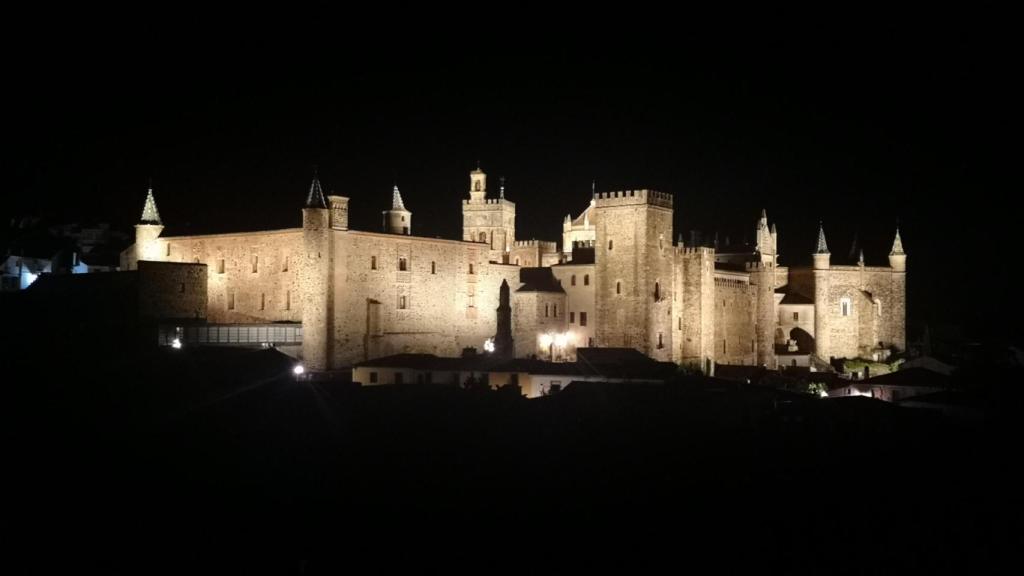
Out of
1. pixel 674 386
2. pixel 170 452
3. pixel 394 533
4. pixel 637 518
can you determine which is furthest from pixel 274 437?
pixel 674 386

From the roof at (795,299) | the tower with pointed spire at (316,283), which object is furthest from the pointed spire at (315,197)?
the roof at (795,299)

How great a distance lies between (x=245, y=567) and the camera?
90.3ft

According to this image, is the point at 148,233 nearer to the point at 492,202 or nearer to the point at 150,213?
the point at 150,213

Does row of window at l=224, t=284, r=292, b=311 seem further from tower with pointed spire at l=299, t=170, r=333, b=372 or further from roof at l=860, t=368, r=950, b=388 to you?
roof at l=860, t=368, r=950, b=388

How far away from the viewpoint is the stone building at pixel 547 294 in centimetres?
5569

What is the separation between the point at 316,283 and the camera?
5438cm

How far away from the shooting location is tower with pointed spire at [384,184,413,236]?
7338 cm

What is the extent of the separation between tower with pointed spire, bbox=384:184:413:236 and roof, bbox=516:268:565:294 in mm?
11142

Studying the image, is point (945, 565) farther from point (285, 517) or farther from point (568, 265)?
point (568, 265)

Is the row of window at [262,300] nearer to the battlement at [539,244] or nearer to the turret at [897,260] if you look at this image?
the battlement at [539,244]

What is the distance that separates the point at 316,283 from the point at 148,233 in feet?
40.8

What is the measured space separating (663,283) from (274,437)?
26439 mm

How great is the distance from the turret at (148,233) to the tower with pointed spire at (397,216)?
597 inches

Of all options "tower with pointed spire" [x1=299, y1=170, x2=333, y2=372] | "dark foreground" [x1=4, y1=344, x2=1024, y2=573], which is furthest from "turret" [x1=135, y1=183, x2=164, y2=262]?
"dark foreground" [x1=4, y1=344, x2=1024, y2=573]
